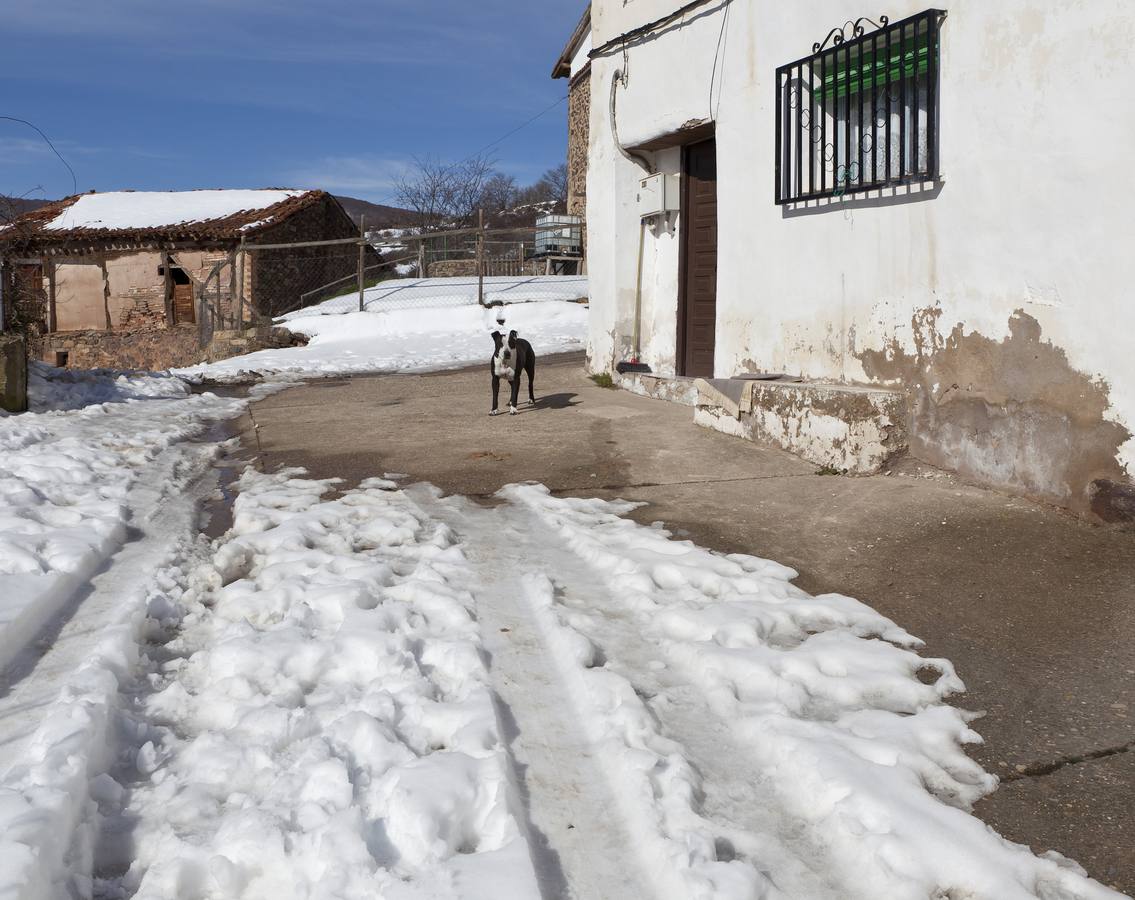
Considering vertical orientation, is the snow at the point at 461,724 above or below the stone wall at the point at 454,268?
below

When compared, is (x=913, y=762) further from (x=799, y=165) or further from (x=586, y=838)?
(x=799, y=165)

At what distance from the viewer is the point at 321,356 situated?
1518 cm

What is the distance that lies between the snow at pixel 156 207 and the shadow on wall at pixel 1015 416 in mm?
22030

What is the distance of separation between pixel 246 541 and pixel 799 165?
4.33m

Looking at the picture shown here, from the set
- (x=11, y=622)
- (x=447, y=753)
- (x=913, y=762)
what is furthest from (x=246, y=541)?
(x=913, y=762)

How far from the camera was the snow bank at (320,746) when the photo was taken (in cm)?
188

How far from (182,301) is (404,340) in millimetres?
10103

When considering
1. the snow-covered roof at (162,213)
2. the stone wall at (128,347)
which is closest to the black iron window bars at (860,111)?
the snow-covered roof at (162,213)

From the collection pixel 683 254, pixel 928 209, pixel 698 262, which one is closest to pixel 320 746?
pixel 928 209

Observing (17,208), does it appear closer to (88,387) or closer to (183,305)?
(183,305)

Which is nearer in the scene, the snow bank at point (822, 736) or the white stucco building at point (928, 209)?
the snow bank at point (822, 736)

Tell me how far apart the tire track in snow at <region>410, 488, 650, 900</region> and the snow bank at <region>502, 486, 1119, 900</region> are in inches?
3.3

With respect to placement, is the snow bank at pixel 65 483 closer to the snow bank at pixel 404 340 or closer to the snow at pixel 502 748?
the snow at pixel 502 748

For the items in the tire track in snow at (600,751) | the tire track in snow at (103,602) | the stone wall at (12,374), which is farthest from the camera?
the stone wall at (12,374)
